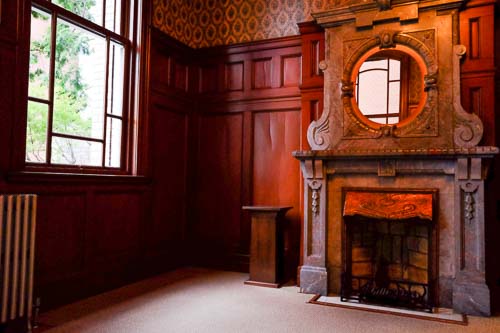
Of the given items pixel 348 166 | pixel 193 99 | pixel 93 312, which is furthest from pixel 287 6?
pixel 93 312

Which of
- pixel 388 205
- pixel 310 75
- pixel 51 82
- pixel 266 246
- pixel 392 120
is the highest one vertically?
pixel 310 75

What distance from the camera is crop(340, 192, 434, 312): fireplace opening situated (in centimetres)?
347

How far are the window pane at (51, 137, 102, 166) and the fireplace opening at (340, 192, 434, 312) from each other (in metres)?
2.42

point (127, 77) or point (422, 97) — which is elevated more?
point (127, 77)

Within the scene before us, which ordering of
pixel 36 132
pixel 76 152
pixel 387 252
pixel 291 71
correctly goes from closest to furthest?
pixel 36 132, pixel 76 152, pixel 387 252, pixel 291 71

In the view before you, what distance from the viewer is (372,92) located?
3943 mm

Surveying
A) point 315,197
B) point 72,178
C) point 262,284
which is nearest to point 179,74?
point 72,178

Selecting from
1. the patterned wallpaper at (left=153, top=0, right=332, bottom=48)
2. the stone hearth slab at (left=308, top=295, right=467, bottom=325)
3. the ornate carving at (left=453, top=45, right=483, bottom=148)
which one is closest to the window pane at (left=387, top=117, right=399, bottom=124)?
the ornate carving at (left=453, top=45, right=483, bottom=148)

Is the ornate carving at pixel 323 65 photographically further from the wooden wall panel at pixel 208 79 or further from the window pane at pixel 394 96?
the wooden wall panel at pixel 208 79

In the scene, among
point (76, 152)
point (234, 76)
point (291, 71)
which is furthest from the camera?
point (234, 76)

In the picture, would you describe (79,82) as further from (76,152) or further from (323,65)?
(323,65)

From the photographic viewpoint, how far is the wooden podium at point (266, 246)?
4.11 metres

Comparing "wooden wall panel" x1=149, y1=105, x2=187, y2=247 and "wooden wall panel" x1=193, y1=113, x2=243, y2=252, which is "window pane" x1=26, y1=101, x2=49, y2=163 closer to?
"wooden wall panel" x1=149, y1=105, x2=187, y2=247

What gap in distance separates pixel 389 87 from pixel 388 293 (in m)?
1.91
